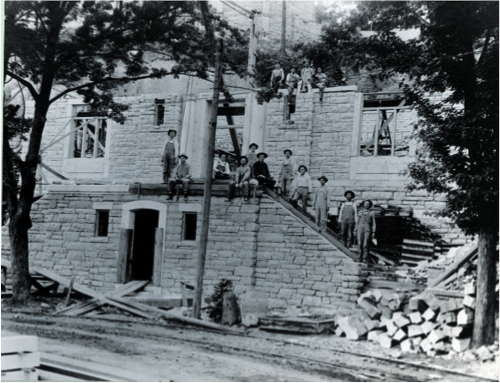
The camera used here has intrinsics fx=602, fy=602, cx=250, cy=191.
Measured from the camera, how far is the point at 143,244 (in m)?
4.68

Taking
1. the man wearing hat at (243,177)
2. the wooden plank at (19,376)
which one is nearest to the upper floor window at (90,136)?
the man wearing hat at (243,177)

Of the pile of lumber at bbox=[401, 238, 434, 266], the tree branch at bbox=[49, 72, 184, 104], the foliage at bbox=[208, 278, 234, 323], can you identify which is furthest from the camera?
the tree branch at bbox=[49, 72, 184, 104]

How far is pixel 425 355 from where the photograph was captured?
3883 millimetres

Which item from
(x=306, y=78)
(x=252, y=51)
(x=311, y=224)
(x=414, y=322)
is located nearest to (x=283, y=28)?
(x=252, y=51)

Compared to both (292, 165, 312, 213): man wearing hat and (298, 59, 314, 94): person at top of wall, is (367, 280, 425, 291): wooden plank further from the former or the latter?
(298, 59, 314, 94): person at top of wall

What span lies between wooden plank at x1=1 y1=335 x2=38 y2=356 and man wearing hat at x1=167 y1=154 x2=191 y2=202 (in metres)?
1.43

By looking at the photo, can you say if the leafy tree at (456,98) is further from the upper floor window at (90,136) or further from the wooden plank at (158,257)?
the upper floor window at (90,136)

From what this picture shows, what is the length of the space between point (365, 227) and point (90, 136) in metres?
2.36

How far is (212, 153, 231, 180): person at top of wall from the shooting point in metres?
4.61

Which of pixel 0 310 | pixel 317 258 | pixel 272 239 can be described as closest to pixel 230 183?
pixel 272 239

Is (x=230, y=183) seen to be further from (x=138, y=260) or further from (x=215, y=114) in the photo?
(x=138, y=260)

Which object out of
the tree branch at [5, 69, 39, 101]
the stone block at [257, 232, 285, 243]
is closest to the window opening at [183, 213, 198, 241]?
the stone block at [257, 232, 285, 243]

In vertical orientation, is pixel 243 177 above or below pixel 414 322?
above

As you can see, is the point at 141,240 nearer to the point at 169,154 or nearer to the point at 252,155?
the point at 169,154
